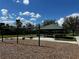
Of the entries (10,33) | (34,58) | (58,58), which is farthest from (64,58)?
(10,33)

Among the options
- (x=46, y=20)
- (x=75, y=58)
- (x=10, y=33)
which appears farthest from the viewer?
(x=46, y=20)

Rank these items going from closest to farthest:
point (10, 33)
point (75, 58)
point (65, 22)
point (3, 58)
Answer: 1. point (3, 58)
2. point (75, 58)
3. point (10, 33)
4. point (65, 22)

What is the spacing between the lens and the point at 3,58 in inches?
341

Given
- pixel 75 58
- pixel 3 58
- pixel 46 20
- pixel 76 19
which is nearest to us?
pixel 3 58

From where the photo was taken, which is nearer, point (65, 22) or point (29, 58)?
point (29, 58)

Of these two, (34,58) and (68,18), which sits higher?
(68,18)

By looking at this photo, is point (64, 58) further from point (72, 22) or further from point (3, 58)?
point (72, 22)

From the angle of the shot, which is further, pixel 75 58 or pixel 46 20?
pixel 46 20

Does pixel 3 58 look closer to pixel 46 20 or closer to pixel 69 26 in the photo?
pixel 69 26

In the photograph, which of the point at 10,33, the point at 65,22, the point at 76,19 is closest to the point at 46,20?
the point at 65,22

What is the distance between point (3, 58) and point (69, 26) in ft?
204

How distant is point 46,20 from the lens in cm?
8506

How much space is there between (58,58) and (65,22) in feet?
216

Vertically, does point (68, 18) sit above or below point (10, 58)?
above
